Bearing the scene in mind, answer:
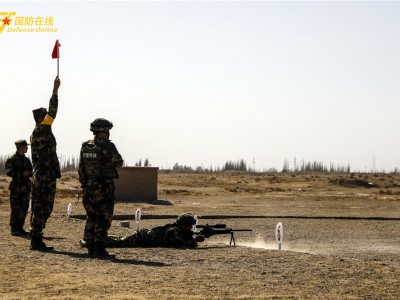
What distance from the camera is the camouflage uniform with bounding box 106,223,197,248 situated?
13500mm

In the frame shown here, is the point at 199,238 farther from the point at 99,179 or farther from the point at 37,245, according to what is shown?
the point at 37,245

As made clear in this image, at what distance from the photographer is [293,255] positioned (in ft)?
40.3

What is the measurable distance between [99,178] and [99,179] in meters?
0.02

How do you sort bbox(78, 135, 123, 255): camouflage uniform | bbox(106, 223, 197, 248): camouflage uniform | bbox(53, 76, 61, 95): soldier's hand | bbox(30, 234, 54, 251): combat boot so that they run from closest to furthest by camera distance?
bbox(78, 135, 123, 255): camouflage uniform, bbox(53, 76, 61, 95): soldier's hand, bbox(30, 234, 54, 251): combat boot, bbox(106, 223, 197, 248): camouflage uniform

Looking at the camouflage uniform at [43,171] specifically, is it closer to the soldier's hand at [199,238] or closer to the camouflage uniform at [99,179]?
the camouflage uniform at [99,179]

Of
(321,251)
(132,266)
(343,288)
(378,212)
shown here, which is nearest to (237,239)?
(321,251)

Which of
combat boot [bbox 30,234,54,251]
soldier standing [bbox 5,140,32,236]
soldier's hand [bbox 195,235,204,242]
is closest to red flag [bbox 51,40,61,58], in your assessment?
soldier standing [bbox 5,140,32,236]

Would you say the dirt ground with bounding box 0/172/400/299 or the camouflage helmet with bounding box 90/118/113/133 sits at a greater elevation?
the camouflage helmet with bounding box 90/118/113/133

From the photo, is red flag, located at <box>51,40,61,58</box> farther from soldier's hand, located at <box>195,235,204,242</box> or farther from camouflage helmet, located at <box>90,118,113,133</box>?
soldier's hand, located at <box>195,235,204,242</box>

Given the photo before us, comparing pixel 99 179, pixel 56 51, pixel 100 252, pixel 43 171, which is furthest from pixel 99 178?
pixel 56 51

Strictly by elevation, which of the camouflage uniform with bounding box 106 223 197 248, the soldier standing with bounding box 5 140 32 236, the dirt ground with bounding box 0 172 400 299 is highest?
the soldier standing with bounding box 5 140 32 236

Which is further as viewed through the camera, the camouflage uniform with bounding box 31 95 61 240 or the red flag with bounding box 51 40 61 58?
the red flag with bounding box 51 40 61 58

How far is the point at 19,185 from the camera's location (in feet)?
53.8

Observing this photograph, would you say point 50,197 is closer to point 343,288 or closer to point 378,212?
point 343,288
